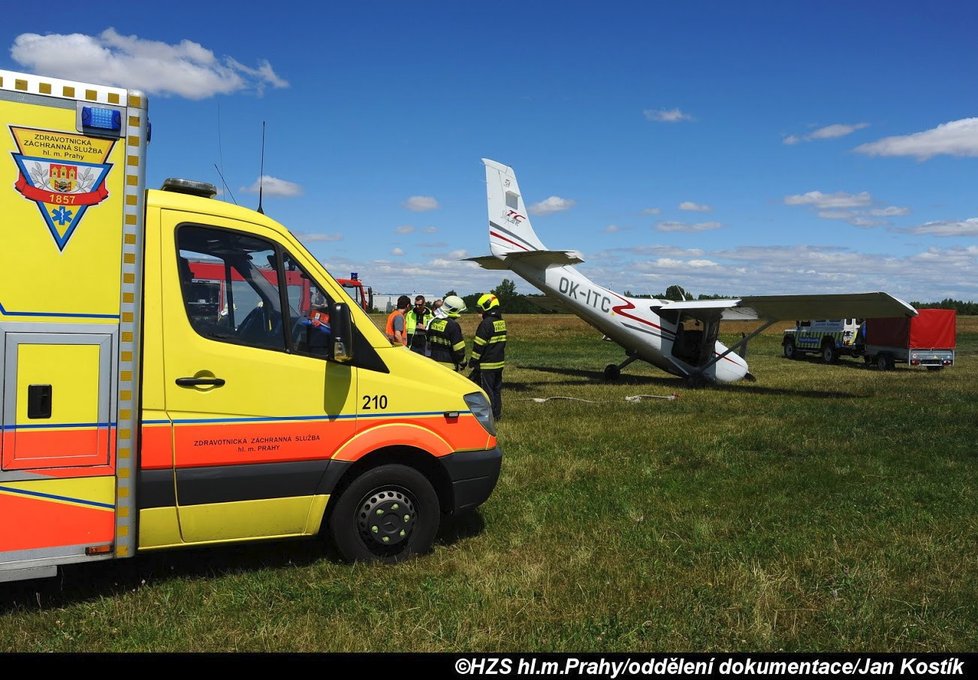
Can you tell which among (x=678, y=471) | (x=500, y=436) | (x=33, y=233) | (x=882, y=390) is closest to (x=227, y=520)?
(x=33, y=233)

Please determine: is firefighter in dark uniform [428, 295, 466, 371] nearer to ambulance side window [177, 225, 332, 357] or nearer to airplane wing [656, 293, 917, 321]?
ambulance side window [177, 225, 332, 357]

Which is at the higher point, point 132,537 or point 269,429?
point 269,429

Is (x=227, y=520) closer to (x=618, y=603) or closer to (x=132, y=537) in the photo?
(x=132, y=537)

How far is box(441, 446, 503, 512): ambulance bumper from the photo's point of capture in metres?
5.51

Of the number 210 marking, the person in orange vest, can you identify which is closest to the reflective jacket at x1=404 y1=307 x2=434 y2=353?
the person in orange vest

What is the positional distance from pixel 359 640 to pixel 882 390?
17.3m

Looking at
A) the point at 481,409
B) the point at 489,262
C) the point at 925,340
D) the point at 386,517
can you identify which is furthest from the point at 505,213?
the point at 925,340

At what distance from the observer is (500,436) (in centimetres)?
1058

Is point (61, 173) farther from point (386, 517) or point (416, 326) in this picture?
point (416, 326)

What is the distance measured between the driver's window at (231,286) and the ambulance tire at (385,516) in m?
1.16

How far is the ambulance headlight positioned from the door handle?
1.83 meters

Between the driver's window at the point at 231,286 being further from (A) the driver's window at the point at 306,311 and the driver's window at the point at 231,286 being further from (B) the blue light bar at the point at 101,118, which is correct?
(B) the blue light bar at the point at 101,118

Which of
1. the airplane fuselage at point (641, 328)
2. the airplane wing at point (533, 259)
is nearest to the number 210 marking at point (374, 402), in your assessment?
the airplane wing at point (533, 259)

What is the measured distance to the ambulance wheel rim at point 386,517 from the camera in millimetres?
5234
